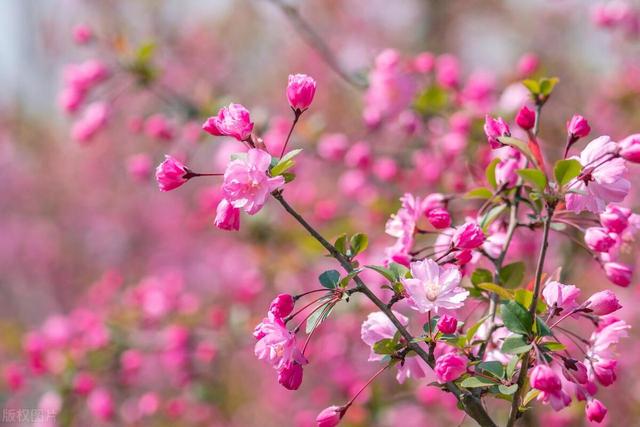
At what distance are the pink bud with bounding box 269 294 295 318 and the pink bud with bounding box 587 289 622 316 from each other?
538mm

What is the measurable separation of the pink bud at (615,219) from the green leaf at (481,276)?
244 millimetres

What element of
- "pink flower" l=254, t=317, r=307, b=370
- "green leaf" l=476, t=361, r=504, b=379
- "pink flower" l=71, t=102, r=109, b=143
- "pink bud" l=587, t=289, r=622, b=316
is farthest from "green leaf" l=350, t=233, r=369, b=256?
"pink flower" l=71, t=102, r=109, b=143

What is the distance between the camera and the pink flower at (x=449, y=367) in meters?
1.15

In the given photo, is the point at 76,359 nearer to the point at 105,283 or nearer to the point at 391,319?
the point at 105,283

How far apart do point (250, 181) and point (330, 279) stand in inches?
9.0

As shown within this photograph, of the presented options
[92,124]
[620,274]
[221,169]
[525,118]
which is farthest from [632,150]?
[221,169]

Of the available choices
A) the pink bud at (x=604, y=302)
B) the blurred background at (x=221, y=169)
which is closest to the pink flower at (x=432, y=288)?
the pink bud at (x=604, y=302)

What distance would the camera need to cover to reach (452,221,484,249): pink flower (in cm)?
127

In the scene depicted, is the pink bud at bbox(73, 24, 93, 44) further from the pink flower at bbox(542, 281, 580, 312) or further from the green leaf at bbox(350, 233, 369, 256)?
the pink flower at bbox(542, 281, 580, 312)

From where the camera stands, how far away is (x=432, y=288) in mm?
Result: 1236

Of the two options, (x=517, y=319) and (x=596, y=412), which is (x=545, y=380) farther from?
(x=596, y=412)

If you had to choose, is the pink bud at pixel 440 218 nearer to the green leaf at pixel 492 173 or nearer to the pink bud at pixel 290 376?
the green leaf at pixel 492 173

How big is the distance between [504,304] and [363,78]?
5.88 feet

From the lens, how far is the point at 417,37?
24.8 ft
